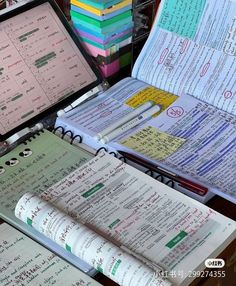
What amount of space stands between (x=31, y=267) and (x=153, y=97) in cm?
54

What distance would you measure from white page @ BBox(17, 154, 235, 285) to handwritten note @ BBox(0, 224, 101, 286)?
6 cm

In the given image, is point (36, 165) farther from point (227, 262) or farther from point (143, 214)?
point (227, 262)

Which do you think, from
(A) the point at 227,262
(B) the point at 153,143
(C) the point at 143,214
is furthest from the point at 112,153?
(A) the point at 227,262

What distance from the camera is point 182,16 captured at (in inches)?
50.3

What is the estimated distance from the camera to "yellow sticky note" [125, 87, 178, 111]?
1.23m

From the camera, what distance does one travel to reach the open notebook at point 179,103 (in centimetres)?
108

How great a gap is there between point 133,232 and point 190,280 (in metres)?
0.12

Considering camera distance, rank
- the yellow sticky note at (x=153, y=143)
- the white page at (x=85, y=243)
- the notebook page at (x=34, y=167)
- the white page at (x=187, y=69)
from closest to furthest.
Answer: the white page at (x=85, y=243) < the notebook page at (x=34, y=167) < the yellow sticky note at (x=153, y=143) < the white page at (x=187, y=69)

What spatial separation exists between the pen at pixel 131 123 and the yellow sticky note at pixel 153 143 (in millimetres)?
23

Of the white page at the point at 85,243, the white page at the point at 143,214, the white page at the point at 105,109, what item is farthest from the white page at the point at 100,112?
the white page at the point at 85,243

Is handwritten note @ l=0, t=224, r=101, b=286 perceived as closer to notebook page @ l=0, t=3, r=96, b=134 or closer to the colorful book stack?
notebook page @ l=0, t=3, r=96, b=134

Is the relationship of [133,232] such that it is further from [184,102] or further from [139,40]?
[139,40]

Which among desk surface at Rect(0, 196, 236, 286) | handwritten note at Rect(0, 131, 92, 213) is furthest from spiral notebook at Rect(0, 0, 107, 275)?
desk surface at Rect(0, 196, 236, 286)

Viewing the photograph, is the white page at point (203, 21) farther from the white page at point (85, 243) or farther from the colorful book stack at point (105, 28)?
the white page at point (85, 243)
